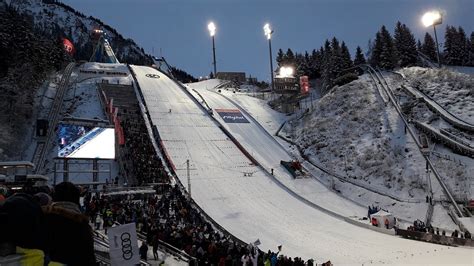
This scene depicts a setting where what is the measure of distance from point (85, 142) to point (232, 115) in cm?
2942

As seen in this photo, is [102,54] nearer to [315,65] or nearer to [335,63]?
[315,65]

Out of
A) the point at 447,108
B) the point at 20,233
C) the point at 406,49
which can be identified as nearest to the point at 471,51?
the point at 406,49

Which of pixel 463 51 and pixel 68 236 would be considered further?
pixel 463 51

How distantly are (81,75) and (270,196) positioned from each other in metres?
40.6

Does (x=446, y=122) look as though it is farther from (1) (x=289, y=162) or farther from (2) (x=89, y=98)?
(2) (x=89, y=98)

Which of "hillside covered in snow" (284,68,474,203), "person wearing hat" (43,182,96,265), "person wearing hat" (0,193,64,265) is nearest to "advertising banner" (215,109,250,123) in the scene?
"hillside covered in snow" (284,68,474,203)

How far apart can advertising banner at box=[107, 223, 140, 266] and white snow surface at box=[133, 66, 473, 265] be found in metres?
12.2

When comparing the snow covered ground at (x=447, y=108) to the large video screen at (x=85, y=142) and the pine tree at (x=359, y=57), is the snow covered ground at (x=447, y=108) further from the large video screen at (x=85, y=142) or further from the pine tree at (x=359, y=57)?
the large video screen at (x=85, y=142)

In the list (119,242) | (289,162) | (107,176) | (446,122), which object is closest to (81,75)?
(107,176)

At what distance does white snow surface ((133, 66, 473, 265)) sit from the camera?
20.6 metres

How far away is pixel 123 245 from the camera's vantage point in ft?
31.7

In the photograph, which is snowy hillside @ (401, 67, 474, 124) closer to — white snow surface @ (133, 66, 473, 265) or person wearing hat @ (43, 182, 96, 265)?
white snow surface @ (133, 66, 473, 265)

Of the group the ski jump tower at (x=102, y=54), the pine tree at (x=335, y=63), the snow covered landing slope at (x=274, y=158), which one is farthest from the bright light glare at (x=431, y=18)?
the ski jump tower at (x=102, y=54)

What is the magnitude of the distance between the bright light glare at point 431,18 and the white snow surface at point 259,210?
27.7 m
